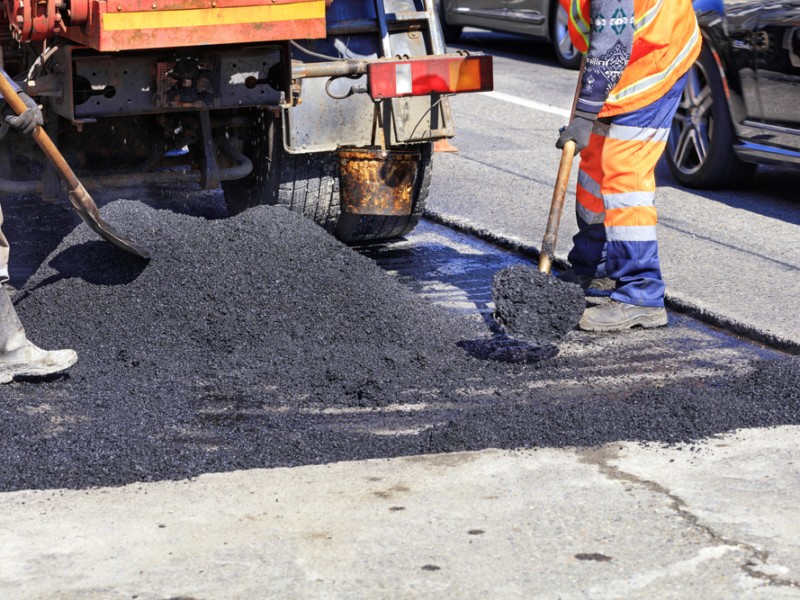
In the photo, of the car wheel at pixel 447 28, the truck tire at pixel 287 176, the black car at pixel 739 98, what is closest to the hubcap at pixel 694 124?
the black car at pixel 739 98

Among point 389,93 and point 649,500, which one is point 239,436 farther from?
point 389,93

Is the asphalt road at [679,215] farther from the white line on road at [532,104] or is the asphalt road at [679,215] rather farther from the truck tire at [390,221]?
the truck tire at [390,221]

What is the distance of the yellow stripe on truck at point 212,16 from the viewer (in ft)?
15.2

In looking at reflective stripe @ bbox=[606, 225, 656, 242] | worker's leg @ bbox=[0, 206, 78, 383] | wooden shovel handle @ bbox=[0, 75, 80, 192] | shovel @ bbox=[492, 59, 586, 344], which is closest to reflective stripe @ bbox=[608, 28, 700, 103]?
reflective stripe @ bbox=[606, 225, 656, 242]

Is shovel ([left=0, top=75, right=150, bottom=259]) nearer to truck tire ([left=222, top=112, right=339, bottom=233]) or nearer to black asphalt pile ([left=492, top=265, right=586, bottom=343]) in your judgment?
truck tire ([left=222, top=112, right=339, bottom=233])

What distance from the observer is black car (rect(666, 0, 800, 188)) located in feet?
23.5

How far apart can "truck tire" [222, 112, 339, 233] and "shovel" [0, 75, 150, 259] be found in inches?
35.1

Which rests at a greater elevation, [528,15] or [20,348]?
[528,15]

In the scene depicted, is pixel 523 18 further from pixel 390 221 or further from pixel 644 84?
pixel 644 84

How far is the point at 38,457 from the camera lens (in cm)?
393

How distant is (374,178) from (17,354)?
178 cm

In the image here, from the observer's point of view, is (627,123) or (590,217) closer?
(627,123)

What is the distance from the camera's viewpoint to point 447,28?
46.2 feet

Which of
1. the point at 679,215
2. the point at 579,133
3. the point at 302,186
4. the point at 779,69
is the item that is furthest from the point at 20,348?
the point at 779,69
